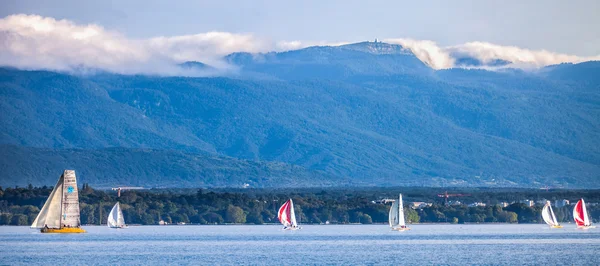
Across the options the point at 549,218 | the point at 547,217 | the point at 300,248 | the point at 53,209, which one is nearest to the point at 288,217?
the point at 547,217

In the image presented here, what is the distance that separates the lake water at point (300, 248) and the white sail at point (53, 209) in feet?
5.98

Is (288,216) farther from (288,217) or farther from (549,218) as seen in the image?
(549,218)

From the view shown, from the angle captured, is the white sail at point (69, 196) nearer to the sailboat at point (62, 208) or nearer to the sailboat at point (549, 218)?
the sailboat at point (62, 208)

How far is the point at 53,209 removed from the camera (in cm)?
12675

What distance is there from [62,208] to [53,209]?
39.4 inches

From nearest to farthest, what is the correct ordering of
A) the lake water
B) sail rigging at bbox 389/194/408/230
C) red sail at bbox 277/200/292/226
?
1. the lake water
2. sail rigging at bbox 389/194/408/230
3. red sail at bbox 277/200/292/226

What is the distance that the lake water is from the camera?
3829 inches

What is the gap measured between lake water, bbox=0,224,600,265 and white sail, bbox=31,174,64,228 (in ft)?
5.98

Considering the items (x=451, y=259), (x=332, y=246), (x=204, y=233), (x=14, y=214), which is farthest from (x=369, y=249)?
(x=14, y=214)

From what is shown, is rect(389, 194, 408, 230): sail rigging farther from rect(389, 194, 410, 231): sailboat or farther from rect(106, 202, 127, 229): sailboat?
rect(106, 202, 127, 229): sailboat

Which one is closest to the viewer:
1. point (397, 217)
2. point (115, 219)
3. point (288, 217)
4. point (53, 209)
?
point (53, 209)

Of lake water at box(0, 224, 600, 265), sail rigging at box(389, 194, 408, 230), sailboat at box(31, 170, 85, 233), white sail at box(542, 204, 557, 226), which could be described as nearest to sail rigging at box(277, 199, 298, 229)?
lake water at box(0, 224, 600, 265)

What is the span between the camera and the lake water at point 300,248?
97.2 metres

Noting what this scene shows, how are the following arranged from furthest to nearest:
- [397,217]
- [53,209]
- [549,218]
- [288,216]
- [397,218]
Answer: [549,218] → [288,216] → [397,217] → [397,218] → [53,209]
